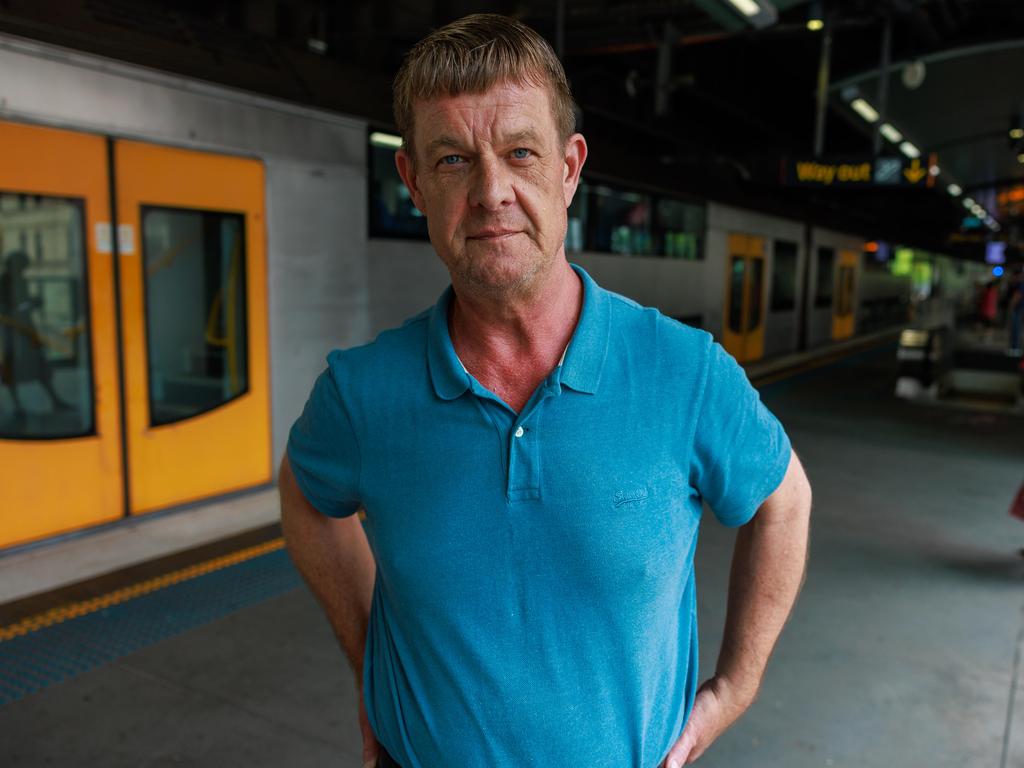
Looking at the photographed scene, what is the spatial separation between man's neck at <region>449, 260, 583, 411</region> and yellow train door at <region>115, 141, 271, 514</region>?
4.25 meters

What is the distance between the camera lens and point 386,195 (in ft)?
21.7

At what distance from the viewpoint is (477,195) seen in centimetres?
116

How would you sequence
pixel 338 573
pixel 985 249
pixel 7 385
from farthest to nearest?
pixel 985 249 → pixel 7 385 → pixel 338 573

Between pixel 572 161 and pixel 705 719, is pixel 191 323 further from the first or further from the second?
pixel 705 719

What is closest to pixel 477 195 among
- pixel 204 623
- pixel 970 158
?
pixel 204 623

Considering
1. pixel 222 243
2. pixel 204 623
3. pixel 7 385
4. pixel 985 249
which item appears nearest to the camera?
pixel 204 623

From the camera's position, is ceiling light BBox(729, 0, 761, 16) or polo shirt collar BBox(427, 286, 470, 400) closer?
polo shirt collar BBox(427, 286, 470, 400)

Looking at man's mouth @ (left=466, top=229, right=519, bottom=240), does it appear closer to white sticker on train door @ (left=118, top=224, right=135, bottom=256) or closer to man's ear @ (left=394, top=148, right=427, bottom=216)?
man's ear @ (left=394, top=148, right=427, bottom=216)

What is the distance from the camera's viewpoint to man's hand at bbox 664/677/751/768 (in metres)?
1.38

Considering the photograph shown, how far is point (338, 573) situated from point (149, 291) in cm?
412

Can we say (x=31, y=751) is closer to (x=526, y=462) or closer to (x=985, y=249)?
(x=526, y=462)

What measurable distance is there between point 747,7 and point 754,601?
5.36 meters

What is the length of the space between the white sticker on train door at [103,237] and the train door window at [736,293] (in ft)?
34.4

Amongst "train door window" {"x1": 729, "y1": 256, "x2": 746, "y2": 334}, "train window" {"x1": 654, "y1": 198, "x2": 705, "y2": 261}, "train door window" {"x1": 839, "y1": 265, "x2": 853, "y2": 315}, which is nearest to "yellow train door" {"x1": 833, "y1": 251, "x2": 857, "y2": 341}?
"train door window" {"x1": 839, "y1": 265, "x2": 853, "y2": 315}
